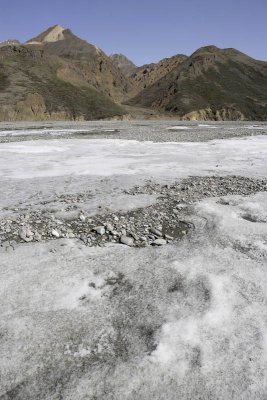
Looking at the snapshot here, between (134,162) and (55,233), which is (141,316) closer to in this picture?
(55,233)

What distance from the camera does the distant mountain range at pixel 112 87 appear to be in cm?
7194

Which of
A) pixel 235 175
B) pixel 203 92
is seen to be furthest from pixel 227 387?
pixel 203 92

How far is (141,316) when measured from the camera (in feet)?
13.0

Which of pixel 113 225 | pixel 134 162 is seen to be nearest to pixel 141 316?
pixel 113 225

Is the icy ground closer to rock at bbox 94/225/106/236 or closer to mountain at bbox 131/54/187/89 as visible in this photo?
rock at bbox 94/225/106/236

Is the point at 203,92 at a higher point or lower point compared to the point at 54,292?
higher

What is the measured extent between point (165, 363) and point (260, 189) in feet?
22.1

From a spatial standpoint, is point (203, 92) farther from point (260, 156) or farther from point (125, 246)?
point (125, 246)

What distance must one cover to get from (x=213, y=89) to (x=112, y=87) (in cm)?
3603

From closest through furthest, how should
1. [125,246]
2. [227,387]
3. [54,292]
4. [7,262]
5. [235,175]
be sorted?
[227,387]
[54,292]
[7,262]
[125,246]
[235,175]

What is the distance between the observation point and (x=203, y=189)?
8969 mm

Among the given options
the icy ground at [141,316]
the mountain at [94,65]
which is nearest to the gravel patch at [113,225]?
the icy ground at [141,316]

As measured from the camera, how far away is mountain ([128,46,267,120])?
89.2 m

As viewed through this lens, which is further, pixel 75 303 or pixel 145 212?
pixel 145 212
